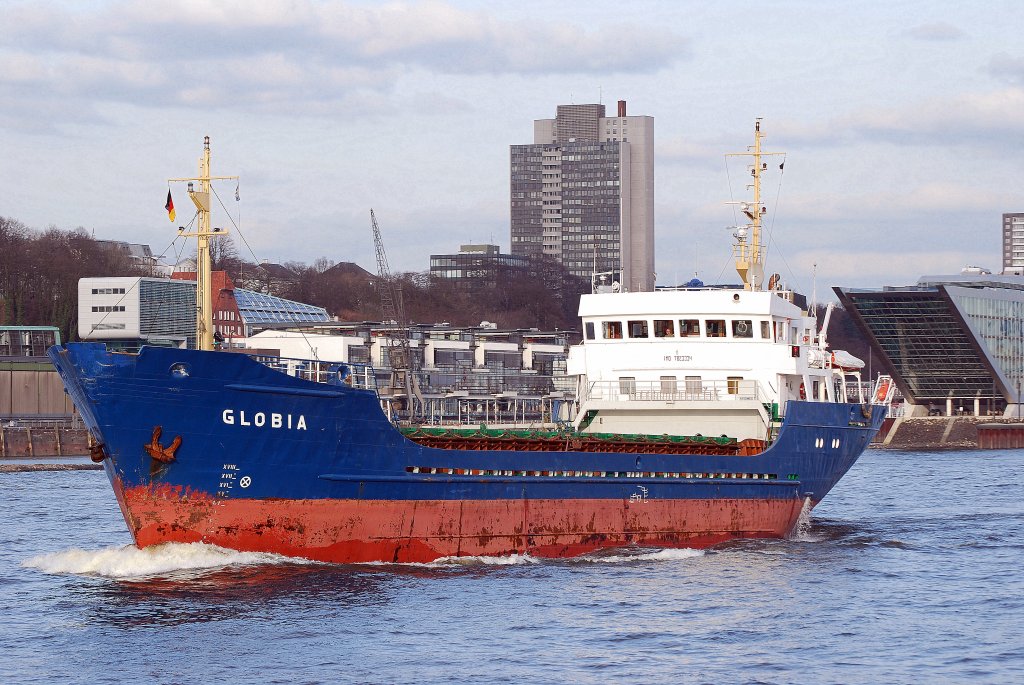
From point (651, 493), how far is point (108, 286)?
71950mm

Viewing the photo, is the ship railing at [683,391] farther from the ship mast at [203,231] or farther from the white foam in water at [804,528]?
the ship mast at [203,231]

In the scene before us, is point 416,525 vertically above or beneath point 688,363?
beneath

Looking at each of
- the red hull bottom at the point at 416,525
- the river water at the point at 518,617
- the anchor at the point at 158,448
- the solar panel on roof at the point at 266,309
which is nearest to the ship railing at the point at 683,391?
the red hull bottom at the point at 416,525

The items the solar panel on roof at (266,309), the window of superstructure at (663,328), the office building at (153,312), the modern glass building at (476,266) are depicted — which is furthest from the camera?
the modern glass building at (476,266)

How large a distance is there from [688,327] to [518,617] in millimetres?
12779

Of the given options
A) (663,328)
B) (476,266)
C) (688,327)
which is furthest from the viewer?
(476,266)

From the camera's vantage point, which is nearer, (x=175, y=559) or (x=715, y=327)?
(x=175, y=559)

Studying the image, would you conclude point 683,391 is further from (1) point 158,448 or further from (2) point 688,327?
(1) point 158,448

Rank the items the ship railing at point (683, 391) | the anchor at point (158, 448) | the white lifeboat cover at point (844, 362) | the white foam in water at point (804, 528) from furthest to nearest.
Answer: the white lifeboat cover at point (844, 362), the white foam in water at point (804, 528), the ship railing at point (683, 391), the anchor at point (158, 448)

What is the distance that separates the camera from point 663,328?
34.0 metres

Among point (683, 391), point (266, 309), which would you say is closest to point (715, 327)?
point (683, 391)

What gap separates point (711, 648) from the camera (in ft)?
69.5

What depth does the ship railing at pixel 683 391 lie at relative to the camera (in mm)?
33500

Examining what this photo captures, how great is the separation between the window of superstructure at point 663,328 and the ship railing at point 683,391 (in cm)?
114
